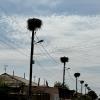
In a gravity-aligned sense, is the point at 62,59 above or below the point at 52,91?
above

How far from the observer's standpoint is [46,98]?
61.1 metres

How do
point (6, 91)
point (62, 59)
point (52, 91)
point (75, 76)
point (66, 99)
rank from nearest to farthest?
point (6, 91), point (52, 91), point (62, 59), point (66, 99), point (75, 76)

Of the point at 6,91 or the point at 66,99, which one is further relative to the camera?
the point at 66,99

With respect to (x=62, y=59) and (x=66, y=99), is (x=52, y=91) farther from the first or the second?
(x=66, y=99)

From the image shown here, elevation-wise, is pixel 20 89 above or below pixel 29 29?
below

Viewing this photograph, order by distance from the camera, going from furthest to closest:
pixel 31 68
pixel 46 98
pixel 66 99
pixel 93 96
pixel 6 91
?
pixel 93 96, pixel 66 99, pixel 46 98, pixel 6 91, pixel 31 68

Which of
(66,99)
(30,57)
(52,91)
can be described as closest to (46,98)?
(52,91)

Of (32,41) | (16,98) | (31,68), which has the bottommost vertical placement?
(16,98)

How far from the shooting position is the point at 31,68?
4528cm

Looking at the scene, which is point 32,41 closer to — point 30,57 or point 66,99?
point 30,57

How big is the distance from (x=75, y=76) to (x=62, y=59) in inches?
1421

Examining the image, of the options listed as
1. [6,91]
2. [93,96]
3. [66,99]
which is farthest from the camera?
[93,96]

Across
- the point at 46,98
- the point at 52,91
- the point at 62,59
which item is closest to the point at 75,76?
the point at 62,59

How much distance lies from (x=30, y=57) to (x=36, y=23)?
4.22m
